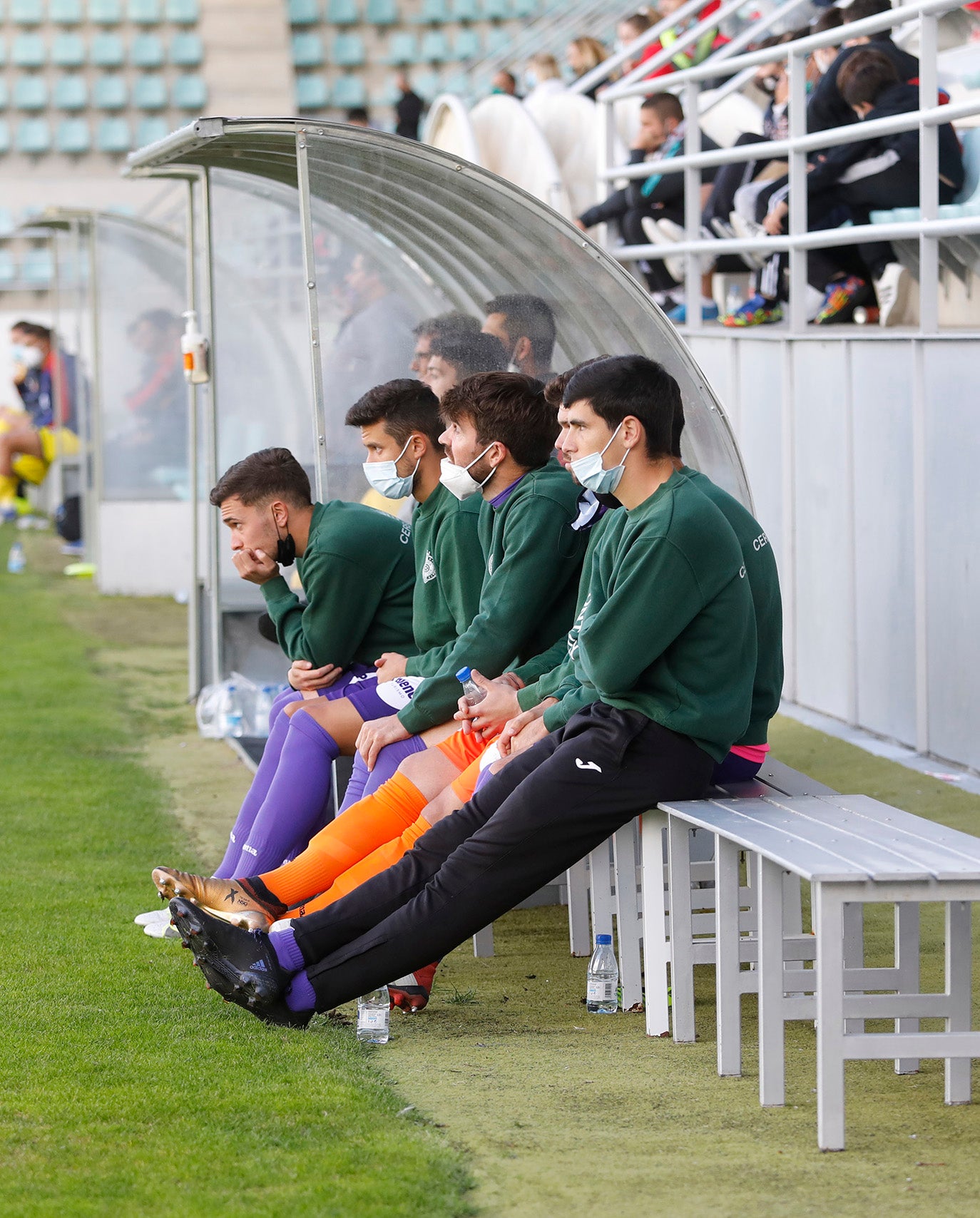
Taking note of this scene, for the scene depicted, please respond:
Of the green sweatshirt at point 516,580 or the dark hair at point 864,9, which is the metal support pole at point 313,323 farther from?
the dark hair at point 864,9

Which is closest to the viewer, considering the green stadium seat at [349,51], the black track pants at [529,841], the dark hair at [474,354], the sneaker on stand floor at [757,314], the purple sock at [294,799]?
the black track pants at [529,841]

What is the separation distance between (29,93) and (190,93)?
2345 mm

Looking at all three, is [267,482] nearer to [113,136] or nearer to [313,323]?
[313,323]

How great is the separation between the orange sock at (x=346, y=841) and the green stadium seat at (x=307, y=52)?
71.3ft

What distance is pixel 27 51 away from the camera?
24.6 meters

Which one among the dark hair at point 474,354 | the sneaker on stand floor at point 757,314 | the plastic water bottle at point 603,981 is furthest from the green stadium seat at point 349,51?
the plastic water bottle at point 603,981

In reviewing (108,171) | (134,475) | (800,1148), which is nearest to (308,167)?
(800,1148)

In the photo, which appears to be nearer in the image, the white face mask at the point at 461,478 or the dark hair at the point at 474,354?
the white face mask at the point at 461,478

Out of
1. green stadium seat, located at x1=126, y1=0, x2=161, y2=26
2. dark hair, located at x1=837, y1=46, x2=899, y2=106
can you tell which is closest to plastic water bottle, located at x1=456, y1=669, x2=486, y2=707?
dark hair, located at x1=837, y1=46, x2=899, y2=106

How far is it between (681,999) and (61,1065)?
1.39 metres

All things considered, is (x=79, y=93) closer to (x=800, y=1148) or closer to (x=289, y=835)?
(x=289, y=835)

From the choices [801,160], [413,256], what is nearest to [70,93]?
[801,160]

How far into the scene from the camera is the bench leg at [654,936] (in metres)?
3.97

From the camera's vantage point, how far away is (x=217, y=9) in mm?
24562
